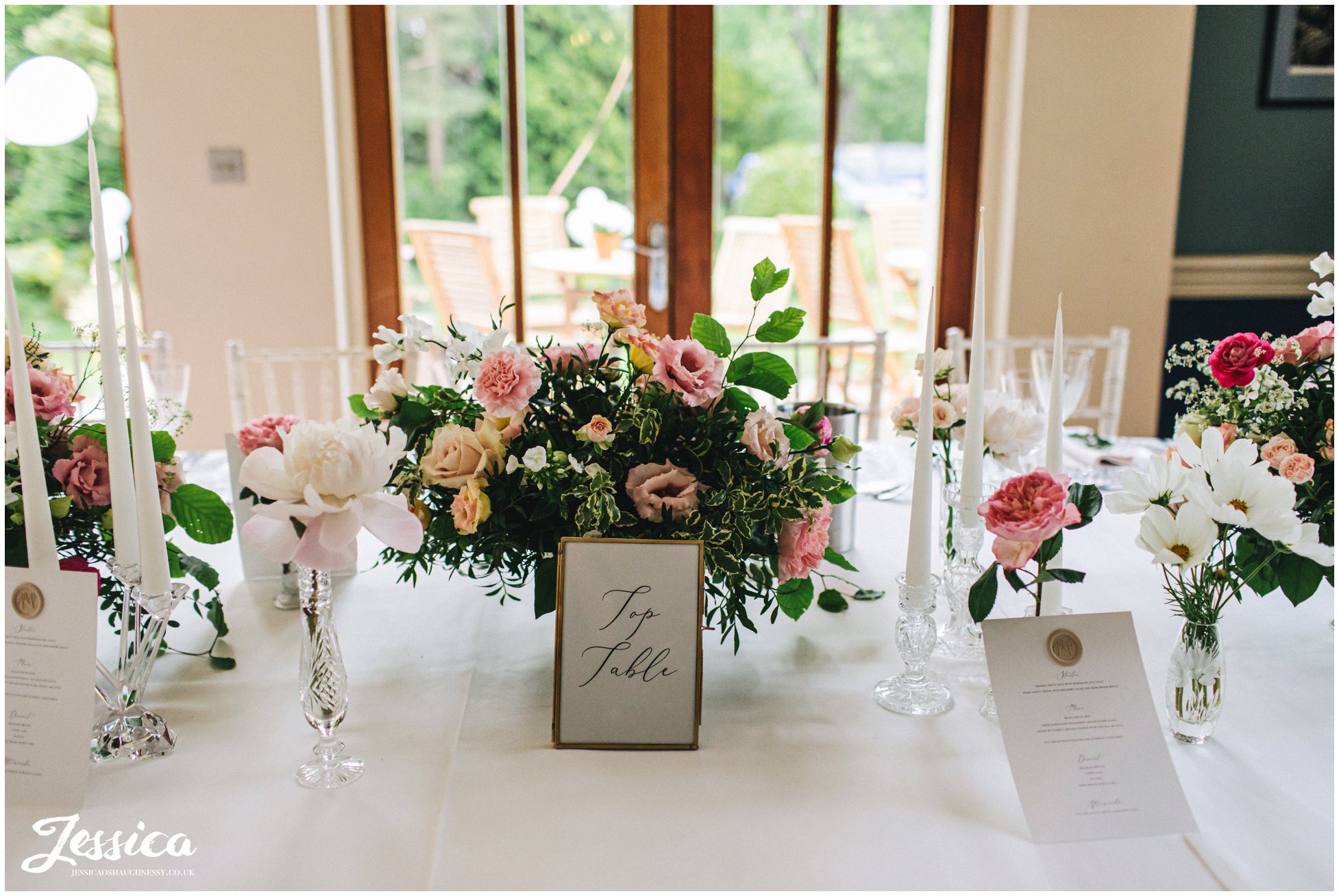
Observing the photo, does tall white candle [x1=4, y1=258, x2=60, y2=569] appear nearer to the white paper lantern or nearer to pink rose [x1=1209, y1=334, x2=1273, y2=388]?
pink rose [x1=1209, y1=334, x2=1273, y2=388]

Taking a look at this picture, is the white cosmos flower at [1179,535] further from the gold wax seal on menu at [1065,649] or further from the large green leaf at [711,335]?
the large green leaf at [711,335]

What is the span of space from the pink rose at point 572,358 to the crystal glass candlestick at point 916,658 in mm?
352

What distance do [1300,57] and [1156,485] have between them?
2.79m

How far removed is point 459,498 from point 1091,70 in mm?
2606

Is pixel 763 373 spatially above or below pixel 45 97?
below

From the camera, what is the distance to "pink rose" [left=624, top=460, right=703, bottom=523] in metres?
0.89

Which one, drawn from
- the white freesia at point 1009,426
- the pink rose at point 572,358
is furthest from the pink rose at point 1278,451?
the pink rose at point 572,358

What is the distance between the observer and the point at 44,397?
2.91ft

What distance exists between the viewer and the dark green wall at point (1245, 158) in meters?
2.90

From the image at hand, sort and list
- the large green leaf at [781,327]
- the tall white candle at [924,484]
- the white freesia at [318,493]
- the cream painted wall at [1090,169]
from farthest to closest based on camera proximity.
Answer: the cream painted wall at [1090,169] → the large green leaf at [781,327] → the tall white candle at [924,484] → the white freesia at [318,493]

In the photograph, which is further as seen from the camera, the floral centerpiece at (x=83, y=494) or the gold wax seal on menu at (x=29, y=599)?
the floral centerpiece at (x=83, y=494)

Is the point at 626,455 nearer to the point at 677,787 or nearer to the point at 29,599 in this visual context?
the point at 677,787

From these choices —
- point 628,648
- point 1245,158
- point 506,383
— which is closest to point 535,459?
point 506,383

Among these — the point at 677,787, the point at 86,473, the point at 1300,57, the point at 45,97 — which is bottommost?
the point at 677,787
